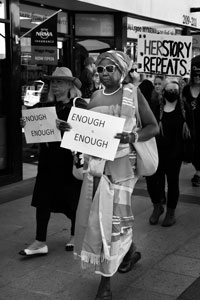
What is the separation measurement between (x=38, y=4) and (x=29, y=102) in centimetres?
182

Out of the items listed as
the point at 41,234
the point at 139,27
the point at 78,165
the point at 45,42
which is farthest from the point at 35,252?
the point at 139,27

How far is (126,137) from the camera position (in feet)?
12.1

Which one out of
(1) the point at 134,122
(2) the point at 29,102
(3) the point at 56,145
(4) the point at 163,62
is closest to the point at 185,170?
(4) the point at 163,62

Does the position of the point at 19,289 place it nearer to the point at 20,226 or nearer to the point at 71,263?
the point at 71,263

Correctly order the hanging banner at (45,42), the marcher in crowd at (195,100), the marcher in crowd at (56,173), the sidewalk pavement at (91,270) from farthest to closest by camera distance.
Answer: the hanging banner at (45,42) < the marcher in crowd at (195,100) < the marcher in crowd at (56,173) < the sidewalk pavement at (91,270)

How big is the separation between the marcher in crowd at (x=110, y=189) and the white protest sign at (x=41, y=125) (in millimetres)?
811

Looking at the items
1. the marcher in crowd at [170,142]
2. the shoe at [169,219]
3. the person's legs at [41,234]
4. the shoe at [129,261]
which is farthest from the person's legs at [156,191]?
the person's legs at [41,234]

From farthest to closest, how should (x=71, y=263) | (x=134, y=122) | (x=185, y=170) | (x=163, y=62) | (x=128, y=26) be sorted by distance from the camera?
(x=128, y=26) → (x=185, y=170) → (x=163, y=62) → (x=71, y=263) → (x=134, y=122)

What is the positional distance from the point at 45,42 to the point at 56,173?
411cm

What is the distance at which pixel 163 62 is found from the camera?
7.80 m

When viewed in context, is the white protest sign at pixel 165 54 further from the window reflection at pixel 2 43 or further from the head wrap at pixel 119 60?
the head wrap at pixel 119 60

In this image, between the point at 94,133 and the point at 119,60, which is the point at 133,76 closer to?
the point at 119,60

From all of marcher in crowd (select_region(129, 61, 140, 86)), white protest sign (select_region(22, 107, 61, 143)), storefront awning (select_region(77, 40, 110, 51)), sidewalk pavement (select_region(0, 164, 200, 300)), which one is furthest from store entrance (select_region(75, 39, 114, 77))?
white protest sign (select_region(22, 107, 61, 143))

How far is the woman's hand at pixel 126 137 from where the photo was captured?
12.1 feet
